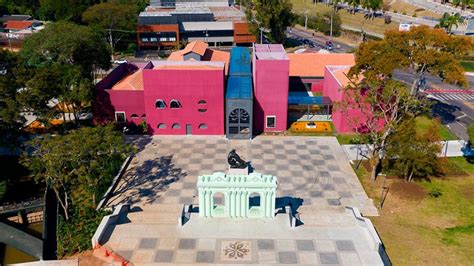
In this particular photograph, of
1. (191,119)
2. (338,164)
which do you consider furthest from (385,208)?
(191,119)

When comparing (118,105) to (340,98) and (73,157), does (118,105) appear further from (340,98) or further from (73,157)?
(340,98)

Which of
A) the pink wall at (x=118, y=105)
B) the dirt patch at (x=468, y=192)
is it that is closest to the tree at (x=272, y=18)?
the pink wall at (x=118, y=105)

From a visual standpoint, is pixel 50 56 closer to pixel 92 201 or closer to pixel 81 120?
pixel 81 120

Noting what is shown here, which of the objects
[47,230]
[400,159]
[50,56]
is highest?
[50,56]

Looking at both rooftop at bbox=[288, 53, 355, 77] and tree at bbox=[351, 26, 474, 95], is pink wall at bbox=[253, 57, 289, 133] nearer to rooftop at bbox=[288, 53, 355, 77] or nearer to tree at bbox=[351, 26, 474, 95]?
tree at bbox=[351, 26, 474, 95]

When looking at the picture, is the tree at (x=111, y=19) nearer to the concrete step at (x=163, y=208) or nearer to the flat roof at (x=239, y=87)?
the flat roof at (x=239, y=87)

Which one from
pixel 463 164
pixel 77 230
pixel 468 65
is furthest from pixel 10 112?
pixel 468 65

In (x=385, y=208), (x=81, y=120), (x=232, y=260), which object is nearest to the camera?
(x=232, y=260)

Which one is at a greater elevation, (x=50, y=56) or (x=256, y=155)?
(x=50, y=56)

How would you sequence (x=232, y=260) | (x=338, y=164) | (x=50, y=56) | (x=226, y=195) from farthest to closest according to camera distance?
(x=50, y=56) → (x=338, y=164) → (x=226, y=195) → (x=232, y=260)

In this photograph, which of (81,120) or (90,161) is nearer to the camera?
(90,161)
